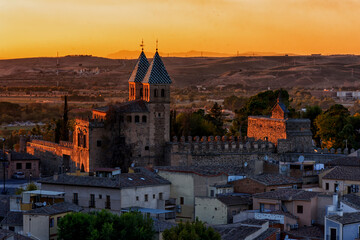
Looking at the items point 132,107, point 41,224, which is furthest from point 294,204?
point 132,107

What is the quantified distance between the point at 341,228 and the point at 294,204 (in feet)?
13.9

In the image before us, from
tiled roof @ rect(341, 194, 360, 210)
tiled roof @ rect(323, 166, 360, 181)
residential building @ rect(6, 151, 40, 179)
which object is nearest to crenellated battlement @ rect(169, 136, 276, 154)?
tiled roof @ rect(323, 166, 360, 181)

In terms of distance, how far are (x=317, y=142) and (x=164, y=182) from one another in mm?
26694

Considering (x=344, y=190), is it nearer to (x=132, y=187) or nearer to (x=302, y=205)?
(x=302, y=205)

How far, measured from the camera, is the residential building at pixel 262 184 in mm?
43906

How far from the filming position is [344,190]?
44219mm

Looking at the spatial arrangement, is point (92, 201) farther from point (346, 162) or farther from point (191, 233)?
point (346, 162)

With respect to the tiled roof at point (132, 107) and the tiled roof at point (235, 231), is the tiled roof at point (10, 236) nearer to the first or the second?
the tiled roof at point (235, 231)

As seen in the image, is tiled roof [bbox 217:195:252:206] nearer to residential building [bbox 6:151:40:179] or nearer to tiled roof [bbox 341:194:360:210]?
tiled roof [bbox 341:194:360:210]

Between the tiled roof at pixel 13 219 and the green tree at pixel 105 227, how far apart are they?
297 centimetres

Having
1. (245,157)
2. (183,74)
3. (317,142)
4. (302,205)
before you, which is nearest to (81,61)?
(183,74)

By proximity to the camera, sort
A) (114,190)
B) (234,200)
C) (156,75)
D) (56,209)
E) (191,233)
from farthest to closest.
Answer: (156,75) → (114,190) → (234,200) → (56,209) → (191,233)

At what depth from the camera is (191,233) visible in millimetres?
35250

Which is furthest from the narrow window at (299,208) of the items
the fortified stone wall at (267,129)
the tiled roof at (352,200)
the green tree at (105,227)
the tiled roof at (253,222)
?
the fortified stone wall at (267,129)
